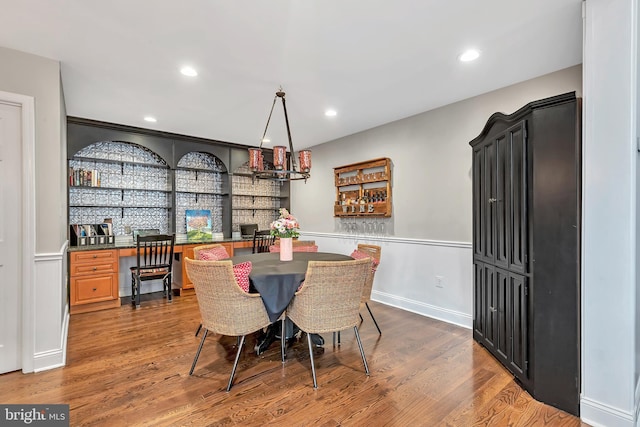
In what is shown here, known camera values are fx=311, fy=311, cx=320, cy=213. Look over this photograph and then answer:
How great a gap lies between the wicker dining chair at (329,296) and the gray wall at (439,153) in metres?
1.79

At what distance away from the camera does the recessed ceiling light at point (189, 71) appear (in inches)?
107

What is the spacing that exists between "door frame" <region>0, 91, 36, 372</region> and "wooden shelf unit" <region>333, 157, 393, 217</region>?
361 cm

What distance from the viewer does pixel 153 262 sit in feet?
15.4

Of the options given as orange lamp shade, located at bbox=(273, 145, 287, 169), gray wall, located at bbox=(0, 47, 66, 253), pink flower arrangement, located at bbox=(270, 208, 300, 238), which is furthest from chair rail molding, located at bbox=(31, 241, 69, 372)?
orange lamp shade, located at bbox=(273, 145, 287, 169)

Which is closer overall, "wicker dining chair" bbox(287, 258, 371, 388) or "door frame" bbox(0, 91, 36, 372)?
"wicker dining chair" bbox(287, 258, 371, 388)

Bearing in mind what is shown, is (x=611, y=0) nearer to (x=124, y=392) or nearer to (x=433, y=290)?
(x=433, y=290)

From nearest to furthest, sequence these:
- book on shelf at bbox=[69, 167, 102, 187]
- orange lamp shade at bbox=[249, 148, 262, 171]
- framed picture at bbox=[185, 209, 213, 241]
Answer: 1. orange lamp shade at bbox=[249, 148, 262, 171]
2. book on shelf at bbox=[69, 167, 102, 187]
3. framed picture at bbox=[185, 209, 213, 241]

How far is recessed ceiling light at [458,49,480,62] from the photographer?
2.44 metres

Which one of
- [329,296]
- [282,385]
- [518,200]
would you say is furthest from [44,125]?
[518,200]

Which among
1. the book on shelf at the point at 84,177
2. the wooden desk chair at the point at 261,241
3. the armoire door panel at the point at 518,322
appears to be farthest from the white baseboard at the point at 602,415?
the book on shelf at the point at 84,177

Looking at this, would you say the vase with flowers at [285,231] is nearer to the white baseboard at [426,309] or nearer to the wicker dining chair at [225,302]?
the wicker dining chair at [225,302]

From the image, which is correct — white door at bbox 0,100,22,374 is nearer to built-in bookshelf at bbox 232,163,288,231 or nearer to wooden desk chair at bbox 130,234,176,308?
wooden desk chair at bbox 130,234,176,308

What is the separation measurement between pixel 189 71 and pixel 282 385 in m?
2.71

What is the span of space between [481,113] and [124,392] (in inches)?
158
